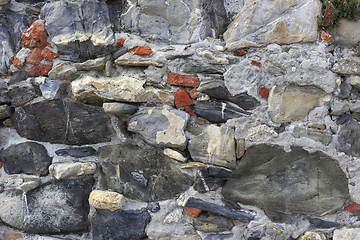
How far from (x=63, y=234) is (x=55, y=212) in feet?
0.55

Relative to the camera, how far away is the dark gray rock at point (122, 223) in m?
1.65

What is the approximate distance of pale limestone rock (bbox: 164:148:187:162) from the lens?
63.3 inches

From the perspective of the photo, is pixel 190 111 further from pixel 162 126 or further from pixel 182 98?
pixel 162 126

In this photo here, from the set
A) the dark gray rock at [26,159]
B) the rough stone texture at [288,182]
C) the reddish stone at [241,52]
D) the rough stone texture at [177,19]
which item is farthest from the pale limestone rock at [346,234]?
the dark gray rock at [26,159]

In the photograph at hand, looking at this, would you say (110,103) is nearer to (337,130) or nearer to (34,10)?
(34,10)

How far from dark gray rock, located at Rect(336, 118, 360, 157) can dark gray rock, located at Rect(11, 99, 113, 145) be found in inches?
56.4

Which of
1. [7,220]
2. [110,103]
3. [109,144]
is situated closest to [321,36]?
[110,103]

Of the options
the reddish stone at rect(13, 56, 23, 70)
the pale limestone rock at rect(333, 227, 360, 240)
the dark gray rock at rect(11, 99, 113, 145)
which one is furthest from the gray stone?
the reddish stone at rect(13, 56, 23, 70)

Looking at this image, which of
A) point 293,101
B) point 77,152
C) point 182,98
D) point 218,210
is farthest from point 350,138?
point 77,152

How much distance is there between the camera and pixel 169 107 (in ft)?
5.43

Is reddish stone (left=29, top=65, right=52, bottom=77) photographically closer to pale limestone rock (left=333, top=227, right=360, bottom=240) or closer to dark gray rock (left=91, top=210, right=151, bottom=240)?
dark gray rock (left=91, top=210, right=151, bottom=240)

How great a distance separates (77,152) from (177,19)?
1120 mm

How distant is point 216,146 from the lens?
1.58m

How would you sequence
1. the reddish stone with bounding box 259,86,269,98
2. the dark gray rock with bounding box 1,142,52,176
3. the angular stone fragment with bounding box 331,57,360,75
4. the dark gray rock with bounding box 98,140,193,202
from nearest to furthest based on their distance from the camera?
1. the angular stone fragment with bounding box 331,57,360,75
2. the reddish stone with bounding box 259,86,269,98
3. the dark gray rock with bounding box 98,140,193,202
4. the dark gray rock with bounding box 1,142,52,176
